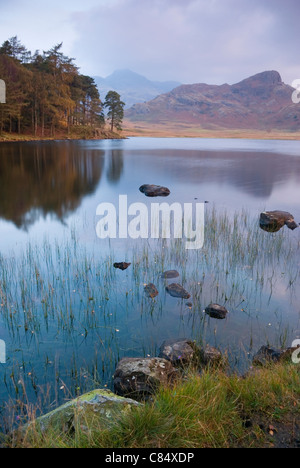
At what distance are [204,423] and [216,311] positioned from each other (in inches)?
171

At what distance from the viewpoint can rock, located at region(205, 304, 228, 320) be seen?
7.58 metres

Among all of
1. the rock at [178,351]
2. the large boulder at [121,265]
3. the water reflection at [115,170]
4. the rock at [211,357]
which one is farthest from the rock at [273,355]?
the water reflection at [115,170]

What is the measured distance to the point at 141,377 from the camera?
5.18m

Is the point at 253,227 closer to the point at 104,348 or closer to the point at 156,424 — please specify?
the point at 104,348

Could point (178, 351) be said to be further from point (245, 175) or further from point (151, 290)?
point (245, 175)

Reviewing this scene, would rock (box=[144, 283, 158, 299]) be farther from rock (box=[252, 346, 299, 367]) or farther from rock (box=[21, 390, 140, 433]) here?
rock (box=[21, 390, 140, 433])

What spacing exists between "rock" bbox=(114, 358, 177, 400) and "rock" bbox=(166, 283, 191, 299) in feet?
10.6

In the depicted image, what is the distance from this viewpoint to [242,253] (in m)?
11.7

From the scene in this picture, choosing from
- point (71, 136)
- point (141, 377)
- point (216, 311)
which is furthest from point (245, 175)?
point (71, 136)

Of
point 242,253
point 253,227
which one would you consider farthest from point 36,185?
point 242,253

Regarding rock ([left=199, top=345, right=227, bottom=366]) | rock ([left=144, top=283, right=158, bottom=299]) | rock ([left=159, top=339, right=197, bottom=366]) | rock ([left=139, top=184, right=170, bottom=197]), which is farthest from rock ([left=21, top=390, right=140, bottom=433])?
rock ([left=139, top=184, right=170, bottom=197])

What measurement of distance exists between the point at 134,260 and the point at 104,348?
4720 millimetres

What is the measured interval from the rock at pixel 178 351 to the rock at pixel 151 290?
2252 millimetres
